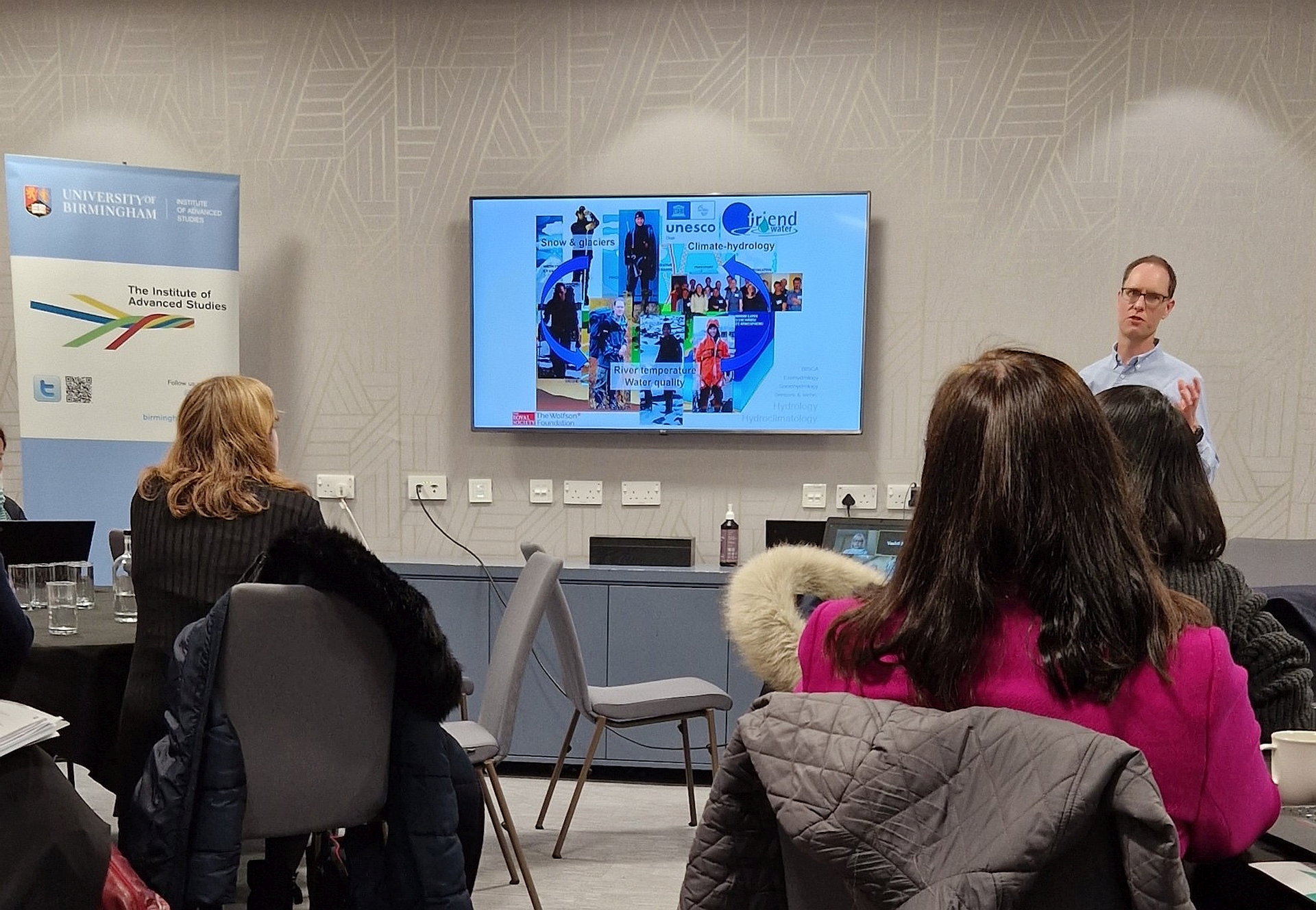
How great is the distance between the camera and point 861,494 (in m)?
4.07

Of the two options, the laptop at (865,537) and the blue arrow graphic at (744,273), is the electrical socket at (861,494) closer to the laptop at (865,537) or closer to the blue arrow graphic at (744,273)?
the blue arrow graphic at (744,273)

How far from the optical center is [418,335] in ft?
14.0

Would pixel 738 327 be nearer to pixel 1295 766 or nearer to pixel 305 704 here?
pixel 305 704

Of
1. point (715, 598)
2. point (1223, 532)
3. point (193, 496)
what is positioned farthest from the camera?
point (715, 598)

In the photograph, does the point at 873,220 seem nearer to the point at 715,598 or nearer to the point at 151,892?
the point at 715,598

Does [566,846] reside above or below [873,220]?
below

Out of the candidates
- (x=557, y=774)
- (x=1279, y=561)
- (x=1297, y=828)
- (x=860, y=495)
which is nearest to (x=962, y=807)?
(x=1297, y=828)

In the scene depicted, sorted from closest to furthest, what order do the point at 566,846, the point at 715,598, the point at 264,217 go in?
the point at 566,846 → the point at 715,598 → the point at 264,217

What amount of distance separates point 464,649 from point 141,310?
1.87 metres

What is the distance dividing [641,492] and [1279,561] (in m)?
2.27

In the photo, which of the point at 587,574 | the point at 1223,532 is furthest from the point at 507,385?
the point at 1223,532

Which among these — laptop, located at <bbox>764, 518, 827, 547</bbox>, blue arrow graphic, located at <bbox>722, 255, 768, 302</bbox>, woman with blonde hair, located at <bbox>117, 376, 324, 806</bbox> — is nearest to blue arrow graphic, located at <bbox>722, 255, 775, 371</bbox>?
blue arrow graphic, located at <bbox>722, 255, 768, 302</bbox>

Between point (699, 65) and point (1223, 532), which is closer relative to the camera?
point (1223, 532)

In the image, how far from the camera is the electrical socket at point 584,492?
4.20 meters
